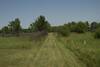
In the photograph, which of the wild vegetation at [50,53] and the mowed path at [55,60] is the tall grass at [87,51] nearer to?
the wild vegetation at [50,53]

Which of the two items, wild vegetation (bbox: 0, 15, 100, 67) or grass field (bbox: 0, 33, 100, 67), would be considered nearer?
grass field (bbox: 0, 33, 100, 67)

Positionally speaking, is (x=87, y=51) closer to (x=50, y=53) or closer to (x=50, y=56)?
(x=50, y=53)

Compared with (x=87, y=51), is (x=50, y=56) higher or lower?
lower

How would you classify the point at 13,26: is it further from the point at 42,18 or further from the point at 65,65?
the point at 65,65

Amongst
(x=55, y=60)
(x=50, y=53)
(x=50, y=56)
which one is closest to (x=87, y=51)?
(x=50, y=53)

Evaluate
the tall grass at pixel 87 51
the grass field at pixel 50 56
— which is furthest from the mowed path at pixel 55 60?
the tall grass at pixel 87 51

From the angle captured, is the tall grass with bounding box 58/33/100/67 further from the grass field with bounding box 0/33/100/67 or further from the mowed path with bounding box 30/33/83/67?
the mowed path with bounding box 30/33/83/67

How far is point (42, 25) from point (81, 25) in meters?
31.8

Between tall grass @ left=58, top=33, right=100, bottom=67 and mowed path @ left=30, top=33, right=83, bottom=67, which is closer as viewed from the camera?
mowed path @ left=30, top=33, right=83, bottom=67

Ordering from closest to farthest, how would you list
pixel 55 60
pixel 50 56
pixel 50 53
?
pixel 55 60
pixel 50 56
pixel 50 53

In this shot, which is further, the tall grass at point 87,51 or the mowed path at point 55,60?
the tall grass at point 87,51

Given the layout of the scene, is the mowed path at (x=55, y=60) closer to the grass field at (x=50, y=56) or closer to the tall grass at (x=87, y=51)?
the grass field at (x=50, y=56)

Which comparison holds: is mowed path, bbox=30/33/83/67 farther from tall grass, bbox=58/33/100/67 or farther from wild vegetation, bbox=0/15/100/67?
tall grass, bbox=58/33/100/67

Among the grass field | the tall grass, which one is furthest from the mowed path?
the tall grass
